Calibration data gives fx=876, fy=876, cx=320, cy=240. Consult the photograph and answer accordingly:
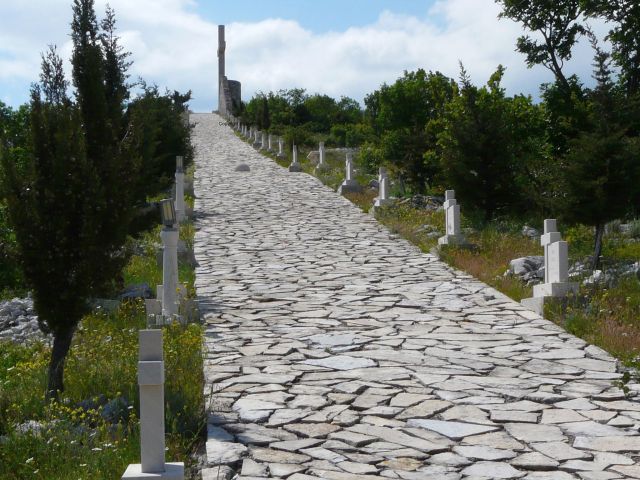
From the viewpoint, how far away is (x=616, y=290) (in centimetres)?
1116

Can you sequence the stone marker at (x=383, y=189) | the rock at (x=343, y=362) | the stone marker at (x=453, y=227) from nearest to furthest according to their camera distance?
the rock at (x=343, y=362)
the stone marker at (x=453, y=227)
the stone marker at (x=383, y=189)

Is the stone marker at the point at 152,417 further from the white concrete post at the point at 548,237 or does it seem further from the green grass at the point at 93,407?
the white concrete post at the point at 548,237

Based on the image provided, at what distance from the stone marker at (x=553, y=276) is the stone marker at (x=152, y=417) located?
6.79 metres

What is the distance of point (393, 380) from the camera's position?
7.89m

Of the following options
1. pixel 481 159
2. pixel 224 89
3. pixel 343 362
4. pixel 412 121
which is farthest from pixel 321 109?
pixel 343 362

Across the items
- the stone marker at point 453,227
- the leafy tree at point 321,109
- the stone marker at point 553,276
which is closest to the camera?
the stone marker at point 553,276

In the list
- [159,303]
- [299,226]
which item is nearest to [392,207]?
[299,226]

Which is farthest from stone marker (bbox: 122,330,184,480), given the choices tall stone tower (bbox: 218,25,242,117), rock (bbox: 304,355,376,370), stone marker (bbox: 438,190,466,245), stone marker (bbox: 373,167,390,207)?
tall stone tower (bbox: 218,25,242,117)

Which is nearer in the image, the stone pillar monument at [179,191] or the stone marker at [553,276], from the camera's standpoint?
the stone marker at [553,276]

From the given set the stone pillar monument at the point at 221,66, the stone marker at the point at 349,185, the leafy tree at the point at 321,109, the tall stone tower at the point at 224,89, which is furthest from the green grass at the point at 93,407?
the stone pillar monument at the point at 221,66

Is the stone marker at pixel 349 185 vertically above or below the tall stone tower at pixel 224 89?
below

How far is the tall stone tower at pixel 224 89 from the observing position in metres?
70.8

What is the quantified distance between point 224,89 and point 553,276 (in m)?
67.4

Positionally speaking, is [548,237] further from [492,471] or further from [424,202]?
[424,202]
